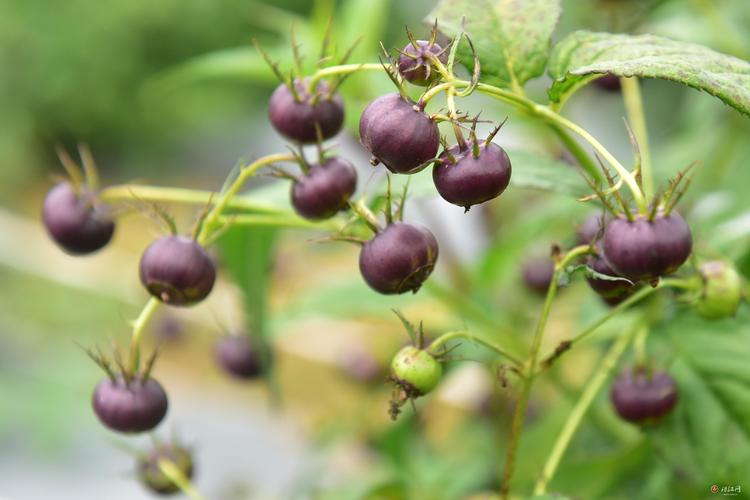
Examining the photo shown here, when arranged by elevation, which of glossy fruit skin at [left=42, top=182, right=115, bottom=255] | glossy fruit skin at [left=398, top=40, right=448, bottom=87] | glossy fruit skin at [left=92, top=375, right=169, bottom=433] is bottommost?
glossy fruit skin at [left=92, top=375, right=169, bottom=433]

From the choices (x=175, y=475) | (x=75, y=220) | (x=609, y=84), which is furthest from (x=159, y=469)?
(x=609, y=84)

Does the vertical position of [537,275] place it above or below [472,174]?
above

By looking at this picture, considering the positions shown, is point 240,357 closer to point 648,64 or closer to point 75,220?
point 75,220

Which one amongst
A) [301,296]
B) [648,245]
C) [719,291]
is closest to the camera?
[648,245]

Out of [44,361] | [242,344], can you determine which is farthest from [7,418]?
[242,344]

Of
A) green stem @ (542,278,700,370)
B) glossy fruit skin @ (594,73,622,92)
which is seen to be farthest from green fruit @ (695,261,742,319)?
glossy fruit skin @ (594,73,622,92)

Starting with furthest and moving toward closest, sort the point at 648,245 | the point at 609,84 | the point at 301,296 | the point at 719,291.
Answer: the point at 301,296, the point at 609,84, the point at 719,291, the point at 648,245

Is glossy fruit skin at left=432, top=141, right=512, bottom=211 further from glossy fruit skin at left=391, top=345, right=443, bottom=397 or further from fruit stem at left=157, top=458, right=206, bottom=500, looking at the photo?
fruit stem at left=157, top=458, right=206, bottom=500
